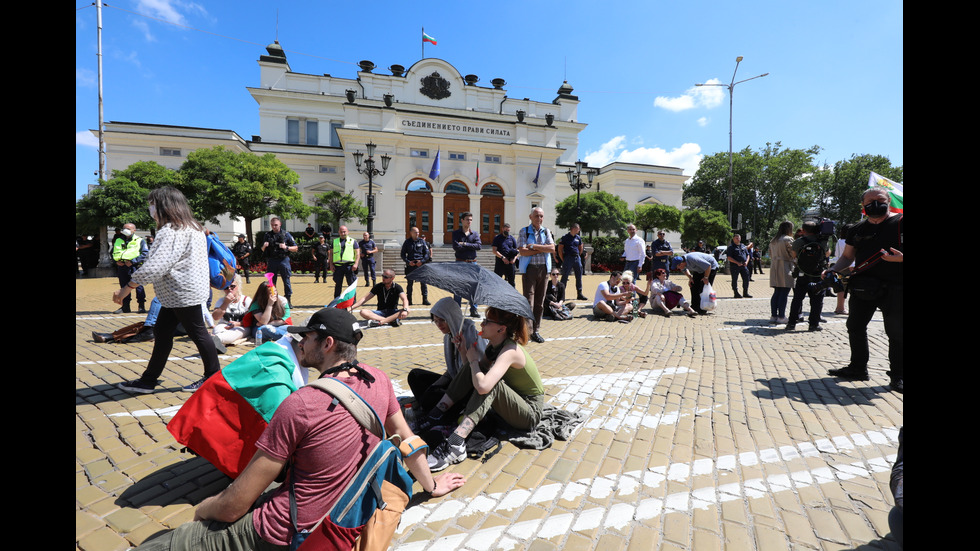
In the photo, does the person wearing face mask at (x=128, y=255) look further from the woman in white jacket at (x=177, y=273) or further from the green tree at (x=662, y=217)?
the green tree at (x=662, y=217)

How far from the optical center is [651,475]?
2855 mm

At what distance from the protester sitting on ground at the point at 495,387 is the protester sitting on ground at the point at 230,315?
4.11 m

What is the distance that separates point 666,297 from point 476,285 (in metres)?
8.24

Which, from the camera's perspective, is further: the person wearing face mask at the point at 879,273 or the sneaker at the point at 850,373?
the sneaker at the point at 850,373

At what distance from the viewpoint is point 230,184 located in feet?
73.7

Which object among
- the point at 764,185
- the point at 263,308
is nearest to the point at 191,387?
the point at 263,308

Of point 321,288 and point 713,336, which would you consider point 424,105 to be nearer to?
point 321,288

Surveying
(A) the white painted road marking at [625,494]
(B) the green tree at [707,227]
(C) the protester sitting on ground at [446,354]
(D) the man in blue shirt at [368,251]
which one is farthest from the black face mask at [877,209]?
(B) the green tree at [707,227]

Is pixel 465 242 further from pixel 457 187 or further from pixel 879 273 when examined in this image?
pixel 457 187

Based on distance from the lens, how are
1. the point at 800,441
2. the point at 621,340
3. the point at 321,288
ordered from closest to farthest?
the point at 800,441 → the point at 621,340 → the point at 321,288

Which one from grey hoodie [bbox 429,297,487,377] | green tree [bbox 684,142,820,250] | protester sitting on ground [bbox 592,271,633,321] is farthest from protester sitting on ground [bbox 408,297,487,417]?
green tree [bbox 684,142,820,250]

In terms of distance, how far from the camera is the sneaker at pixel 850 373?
4867 millimetres
